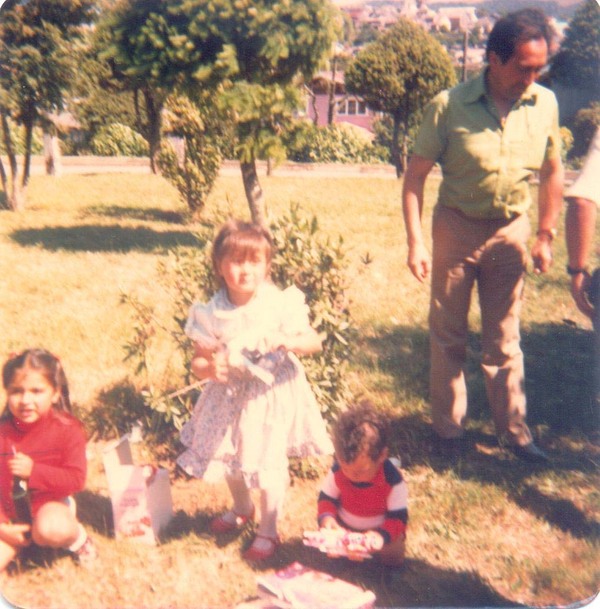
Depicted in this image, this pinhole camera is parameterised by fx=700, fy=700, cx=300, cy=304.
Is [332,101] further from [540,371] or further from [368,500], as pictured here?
[540,371]

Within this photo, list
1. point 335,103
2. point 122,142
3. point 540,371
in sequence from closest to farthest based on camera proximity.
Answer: point 335,103 < point 122,142 < point 540,371

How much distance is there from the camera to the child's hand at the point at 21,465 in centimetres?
225

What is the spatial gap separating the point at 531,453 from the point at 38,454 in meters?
1.81

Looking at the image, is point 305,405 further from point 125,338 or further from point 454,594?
point 125,338

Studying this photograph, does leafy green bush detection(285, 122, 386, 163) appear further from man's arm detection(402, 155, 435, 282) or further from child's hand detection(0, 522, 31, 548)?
child's hand detection(0, 522, 31, 548)

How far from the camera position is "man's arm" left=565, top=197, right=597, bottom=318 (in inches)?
82.9

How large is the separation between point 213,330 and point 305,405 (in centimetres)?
41

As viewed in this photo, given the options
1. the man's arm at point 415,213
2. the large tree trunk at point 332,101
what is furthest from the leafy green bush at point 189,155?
the man's arm at point 415,213

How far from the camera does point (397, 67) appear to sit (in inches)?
89.5

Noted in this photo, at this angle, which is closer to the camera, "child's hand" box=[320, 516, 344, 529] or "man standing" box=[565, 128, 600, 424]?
"man standing" box=[565, 128, 600, 424]

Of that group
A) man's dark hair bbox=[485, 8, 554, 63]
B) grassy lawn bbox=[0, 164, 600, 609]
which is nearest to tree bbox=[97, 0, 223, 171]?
grassy lawn bbox=[0, 164, 600, 609]

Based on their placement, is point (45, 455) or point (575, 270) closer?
point (575, 270)

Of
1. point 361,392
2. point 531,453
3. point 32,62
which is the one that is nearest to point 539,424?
point 531,453

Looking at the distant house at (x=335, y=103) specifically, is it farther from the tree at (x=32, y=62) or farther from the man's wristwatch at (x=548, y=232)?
the tree at (x=32, y=62)
